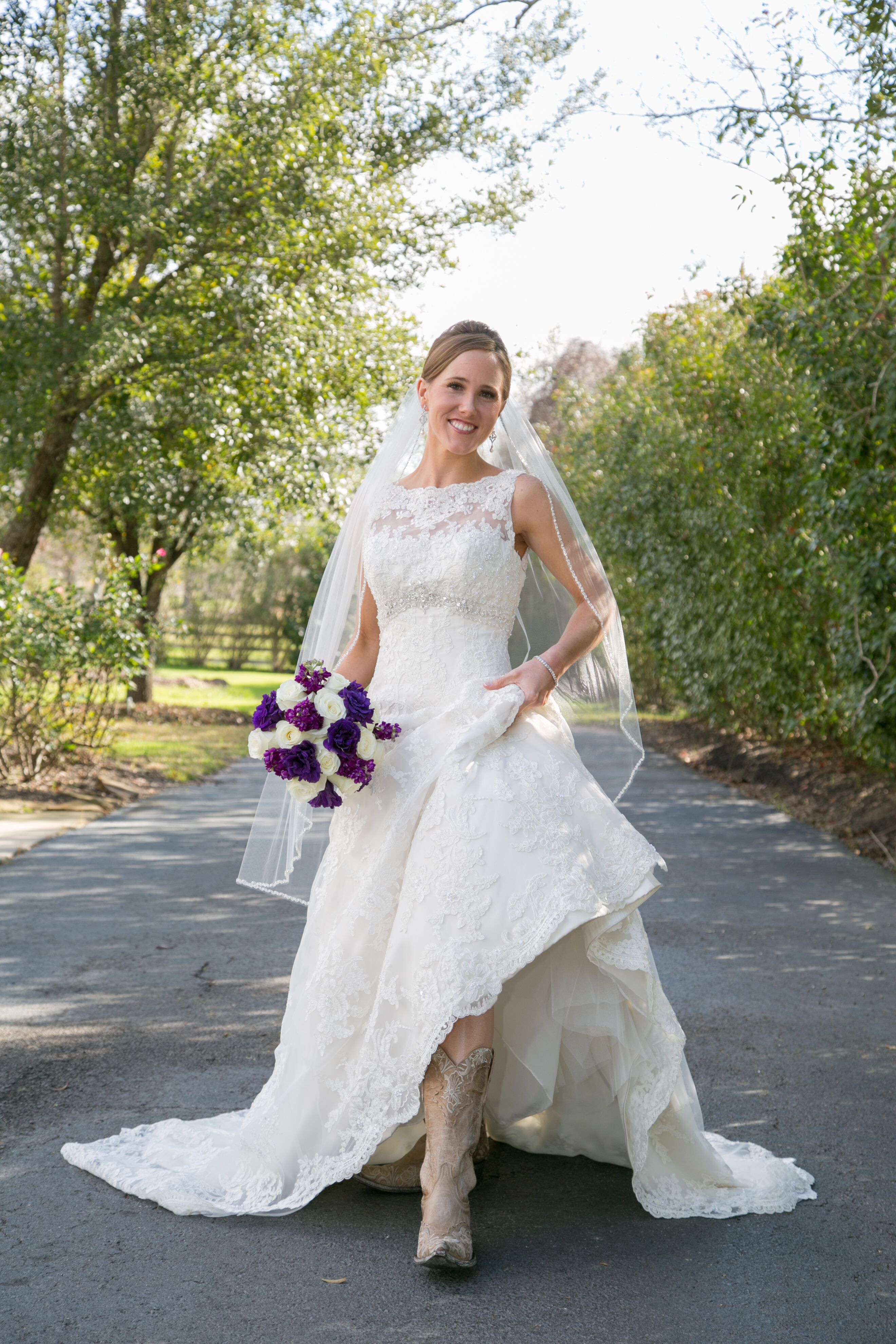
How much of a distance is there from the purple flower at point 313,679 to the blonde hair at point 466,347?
3.21ft

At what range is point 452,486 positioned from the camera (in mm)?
3895

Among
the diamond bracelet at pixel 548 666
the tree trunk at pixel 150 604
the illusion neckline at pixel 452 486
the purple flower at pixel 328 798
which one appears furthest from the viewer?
the tree trunk at pixel 150 604

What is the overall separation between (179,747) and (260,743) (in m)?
13.4

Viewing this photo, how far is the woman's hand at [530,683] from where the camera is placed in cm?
360

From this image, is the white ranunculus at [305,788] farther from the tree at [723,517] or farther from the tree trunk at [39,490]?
the tree trunk at [39,490]

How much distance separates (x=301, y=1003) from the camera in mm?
3578

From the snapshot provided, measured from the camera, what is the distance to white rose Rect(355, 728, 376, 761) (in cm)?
350

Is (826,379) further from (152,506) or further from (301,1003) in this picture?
(152,506)

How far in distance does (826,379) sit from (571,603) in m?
4.59

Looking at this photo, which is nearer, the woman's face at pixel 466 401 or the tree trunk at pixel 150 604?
the woman's face at pixel 466 401

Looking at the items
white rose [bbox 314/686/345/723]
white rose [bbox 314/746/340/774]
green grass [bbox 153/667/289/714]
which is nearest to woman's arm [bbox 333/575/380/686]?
white rose [bbox 314/686/345/723]

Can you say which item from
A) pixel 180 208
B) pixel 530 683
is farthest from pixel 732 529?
pixel 530 683

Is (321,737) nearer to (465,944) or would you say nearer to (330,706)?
(330,706)

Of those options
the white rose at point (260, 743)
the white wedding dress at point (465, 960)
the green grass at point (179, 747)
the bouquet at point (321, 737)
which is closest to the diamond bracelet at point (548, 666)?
the white wedding dress at point (465, 960)
